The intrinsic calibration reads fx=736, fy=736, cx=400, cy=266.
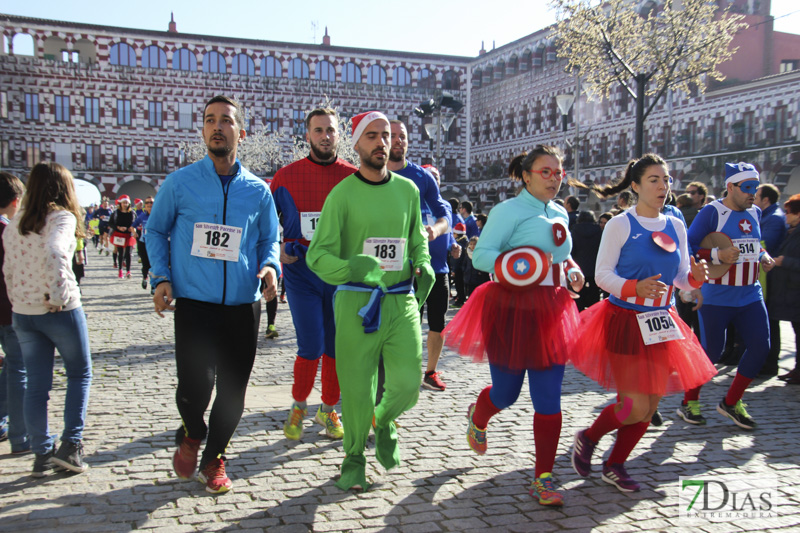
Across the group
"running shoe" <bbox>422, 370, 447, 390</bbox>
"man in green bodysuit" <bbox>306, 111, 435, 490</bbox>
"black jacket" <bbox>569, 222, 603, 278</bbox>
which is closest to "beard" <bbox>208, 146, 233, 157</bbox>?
"man in green bodysuit" <bbox>306, 111, 435, 490</bbox>

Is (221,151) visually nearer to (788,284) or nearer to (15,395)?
(15,395)

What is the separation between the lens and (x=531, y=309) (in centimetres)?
442

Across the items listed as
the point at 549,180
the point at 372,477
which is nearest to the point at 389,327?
the point at 372,477

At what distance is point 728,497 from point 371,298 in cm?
245

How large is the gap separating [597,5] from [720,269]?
53.0ft

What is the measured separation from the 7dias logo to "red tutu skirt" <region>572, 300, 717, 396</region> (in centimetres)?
63

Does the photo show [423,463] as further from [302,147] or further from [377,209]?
[302,147]

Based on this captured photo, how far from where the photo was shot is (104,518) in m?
3.91

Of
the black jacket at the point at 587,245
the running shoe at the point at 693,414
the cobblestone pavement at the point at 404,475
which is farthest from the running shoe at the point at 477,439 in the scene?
the black jacket at the point at 587,245

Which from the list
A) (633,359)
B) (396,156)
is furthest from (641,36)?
(633,359)

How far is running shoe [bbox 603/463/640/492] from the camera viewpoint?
4457mm

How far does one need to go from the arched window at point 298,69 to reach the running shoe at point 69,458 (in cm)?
5924

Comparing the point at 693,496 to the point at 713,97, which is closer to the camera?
the point at 693,496

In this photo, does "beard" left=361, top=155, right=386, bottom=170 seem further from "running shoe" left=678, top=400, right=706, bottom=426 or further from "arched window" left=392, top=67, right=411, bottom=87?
"arched window" left=392, top=67, right=411, bottom=87
